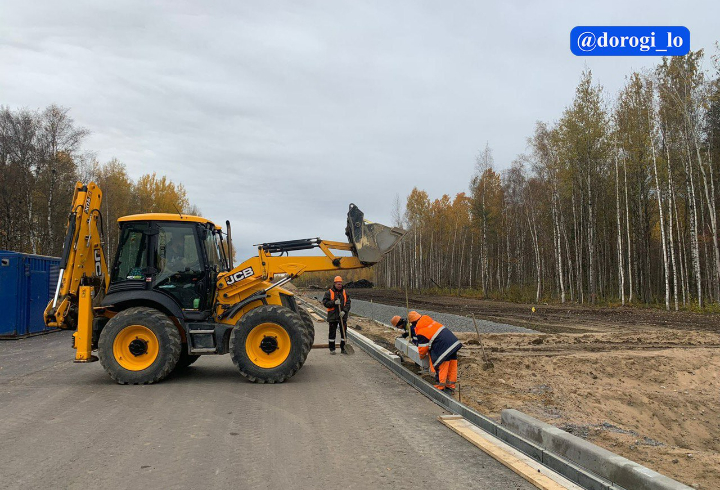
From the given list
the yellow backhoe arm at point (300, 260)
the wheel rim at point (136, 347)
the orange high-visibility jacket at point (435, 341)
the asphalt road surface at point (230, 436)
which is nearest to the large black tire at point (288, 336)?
the asphalt road surface at point (230, 436)

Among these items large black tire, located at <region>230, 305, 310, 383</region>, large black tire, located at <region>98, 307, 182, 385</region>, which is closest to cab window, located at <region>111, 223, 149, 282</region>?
large black tire, located at <region>98, 307, 182, 385</region>

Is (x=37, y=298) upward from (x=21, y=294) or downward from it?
downward

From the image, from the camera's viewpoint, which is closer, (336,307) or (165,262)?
(165,262)

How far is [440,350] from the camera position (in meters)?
8.03

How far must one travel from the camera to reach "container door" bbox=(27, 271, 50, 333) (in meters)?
16.7

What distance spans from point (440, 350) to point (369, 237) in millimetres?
2608

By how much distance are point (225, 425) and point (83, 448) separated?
4.98 feet

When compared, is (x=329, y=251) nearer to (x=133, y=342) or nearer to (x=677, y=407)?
(x=133, y=342)

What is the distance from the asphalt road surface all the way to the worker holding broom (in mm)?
571

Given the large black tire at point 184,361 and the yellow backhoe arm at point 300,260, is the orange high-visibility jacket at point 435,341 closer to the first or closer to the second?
the yellow backhoe arm at point 300,260

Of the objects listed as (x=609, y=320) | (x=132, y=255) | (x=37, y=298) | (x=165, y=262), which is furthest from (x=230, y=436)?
(x=609, y=320)

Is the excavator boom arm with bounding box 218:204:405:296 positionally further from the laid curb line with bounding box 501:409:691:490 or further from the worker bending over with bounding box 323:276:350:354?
the laid curb line with bounding box 501:409:691:490

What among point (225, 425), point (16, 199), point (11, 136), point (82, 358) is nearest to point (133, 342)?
point (82, 358)

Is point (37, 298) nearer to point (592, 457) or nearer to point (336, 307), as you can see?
point (336, 307)
